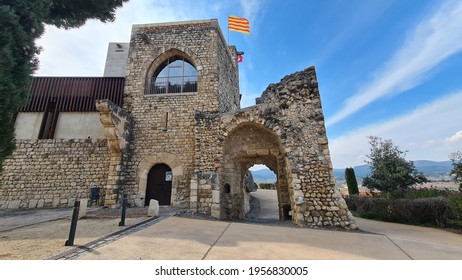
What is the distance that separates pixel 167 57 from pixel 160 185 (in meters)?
6.31

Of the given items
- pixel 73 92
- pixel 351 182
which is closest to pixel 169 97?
pixel 73 92

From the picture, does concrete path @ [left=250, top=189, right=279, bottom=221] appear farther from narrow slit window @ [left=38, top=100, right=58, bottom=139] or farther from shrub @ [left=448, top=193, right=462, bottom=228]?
narrow slit window @ [left=38, top=100, right=58, bottom=139]

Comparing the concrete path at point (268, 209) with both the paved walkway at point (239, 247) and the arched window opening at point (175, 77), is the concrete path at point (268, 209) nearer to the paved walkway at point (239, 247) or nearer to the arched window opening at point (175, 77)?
the paved walkway at point (239, 247)

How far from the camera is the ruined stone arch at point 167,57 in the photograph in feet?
31.1

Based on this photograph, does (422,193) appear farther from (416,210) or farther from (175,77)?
(175,77)

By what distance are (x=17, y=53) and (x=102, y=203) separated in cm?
597

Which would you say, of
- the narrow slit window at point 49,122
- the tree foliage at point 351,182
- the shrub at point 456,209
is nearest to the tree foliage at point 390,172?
the tree foliage at point 351,182

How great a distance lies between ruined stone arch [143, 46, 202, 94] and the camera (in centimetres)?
949

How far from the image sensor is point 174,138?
28.5 ft

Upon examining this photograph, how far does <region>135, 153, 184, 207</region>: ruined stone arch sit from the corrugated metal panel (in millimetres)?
3423

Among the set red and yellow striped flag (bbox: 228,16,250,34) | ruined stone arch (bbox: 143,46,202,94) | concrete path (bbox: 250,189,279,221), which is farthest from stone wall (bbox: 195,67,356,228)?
red and yellow striped flag (bbox: 228,16,250,34)

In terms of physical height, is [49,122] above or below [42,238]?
above

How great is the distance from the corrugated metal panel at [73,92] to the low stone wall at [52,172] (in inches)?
73.3

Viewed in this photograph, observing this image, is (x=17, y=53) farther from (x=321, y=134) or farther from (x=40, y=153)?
(x=321, y=134)
